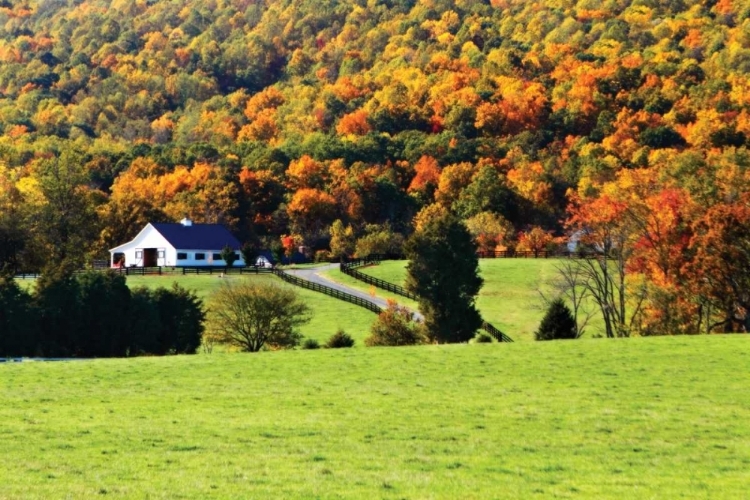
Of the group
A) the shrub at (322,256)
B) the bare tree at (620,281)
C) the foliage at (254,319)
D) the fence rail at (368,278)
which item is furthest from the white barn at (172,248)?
the bare tree at (620,281)

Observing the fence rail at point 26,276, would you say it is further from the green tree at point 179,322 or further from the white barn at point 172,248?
the green tree at point 179,322

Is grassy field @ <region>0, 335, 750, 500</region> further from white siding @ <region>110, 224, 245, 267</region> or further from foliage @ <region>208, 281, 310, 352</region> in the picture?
white siding @ <region>110, 224, 245, 267</region>

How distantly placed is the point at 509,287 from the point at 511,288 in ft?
1.11

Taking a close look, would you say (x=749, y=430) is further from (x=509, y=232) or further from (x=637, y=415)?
(x=509, y=232)

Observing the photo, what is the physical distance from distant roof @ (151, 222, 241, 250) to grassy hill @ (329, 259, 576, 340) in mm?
19619

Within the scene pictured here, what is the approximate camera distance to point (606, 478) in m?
17.7

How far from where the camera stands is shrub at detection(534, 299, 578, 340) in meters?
51.4

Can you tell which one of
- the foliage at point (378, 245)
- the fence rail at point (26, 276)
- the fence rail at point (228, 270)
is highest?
the foliage at point (378, 245)

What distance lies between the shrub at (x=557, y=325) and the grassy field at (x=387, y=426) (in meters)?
10.7

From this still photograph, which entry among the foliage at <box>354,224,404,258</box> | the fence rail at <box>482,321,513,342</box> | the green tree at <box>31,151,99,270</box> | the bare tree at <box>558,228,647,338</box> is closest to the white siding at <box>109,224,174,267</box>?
the green tree at <box>31,151,99,270</box>

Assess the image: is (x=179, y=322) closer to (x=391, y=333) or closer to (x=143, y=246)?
(x=391, y=333)

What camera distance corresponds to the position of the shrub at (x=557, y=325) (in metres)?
51.4

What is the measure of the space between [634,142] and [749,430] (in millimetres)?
139427

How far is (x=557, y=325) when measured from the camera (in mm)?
51406
